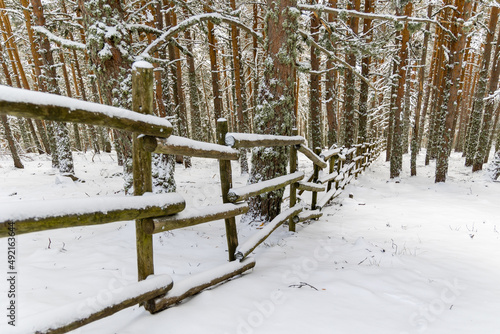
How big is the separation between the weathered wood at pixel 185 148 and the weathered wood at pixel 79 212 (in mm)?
402

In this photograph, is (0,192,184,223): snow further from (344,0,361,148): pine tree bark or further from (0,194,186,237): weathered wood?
(344,0,361,148): pine tree bark

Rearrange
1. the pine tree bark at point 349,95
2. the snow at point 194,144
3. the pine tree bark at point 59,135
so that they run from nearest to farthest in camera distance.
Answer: the snow at point 194,144
the pine tree bark at point 59,135
the pine tree bark at point 349,95

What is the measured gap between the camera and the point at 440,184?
9.91m

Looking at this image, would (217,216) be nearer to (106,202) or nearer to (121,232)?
(106,202)

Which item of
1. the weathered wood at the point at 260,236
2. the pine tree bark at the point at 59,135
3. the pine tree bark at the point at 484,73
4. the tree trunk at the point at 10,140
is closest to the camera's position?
the weathered wood at the point at 260,236

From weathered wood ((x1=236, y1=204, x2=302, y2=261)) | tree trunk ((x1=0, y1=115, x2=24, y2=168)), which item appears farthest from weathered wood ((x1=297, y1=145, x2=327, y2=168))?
tree trunk ((x1=0, y1=115, x2=24, y2=168))

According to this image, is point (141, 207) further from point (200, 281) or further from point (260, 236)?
point (260, 236)

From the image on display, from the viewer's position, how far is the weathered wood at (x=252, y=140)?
3115 millimetres

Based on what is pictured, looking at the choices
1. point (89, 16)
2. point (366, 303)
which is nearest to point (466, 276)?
point (366, 303)

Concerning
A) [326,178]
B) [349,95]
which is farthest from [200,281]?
[349,95]

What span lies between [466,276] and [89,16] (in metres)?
6.56

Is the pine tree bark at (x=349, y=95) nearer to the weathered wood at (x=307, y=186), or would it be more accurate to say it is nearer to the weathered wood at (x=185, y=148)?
the weathered wood at (x=307, y=186)

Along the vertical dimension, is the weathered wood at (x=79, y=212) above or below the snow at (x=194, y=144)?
below

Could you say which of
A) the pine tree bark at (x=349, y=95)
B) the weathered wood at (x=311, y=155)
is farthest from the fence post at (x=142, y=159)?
the pine tree bark at (x=349, y=95)
